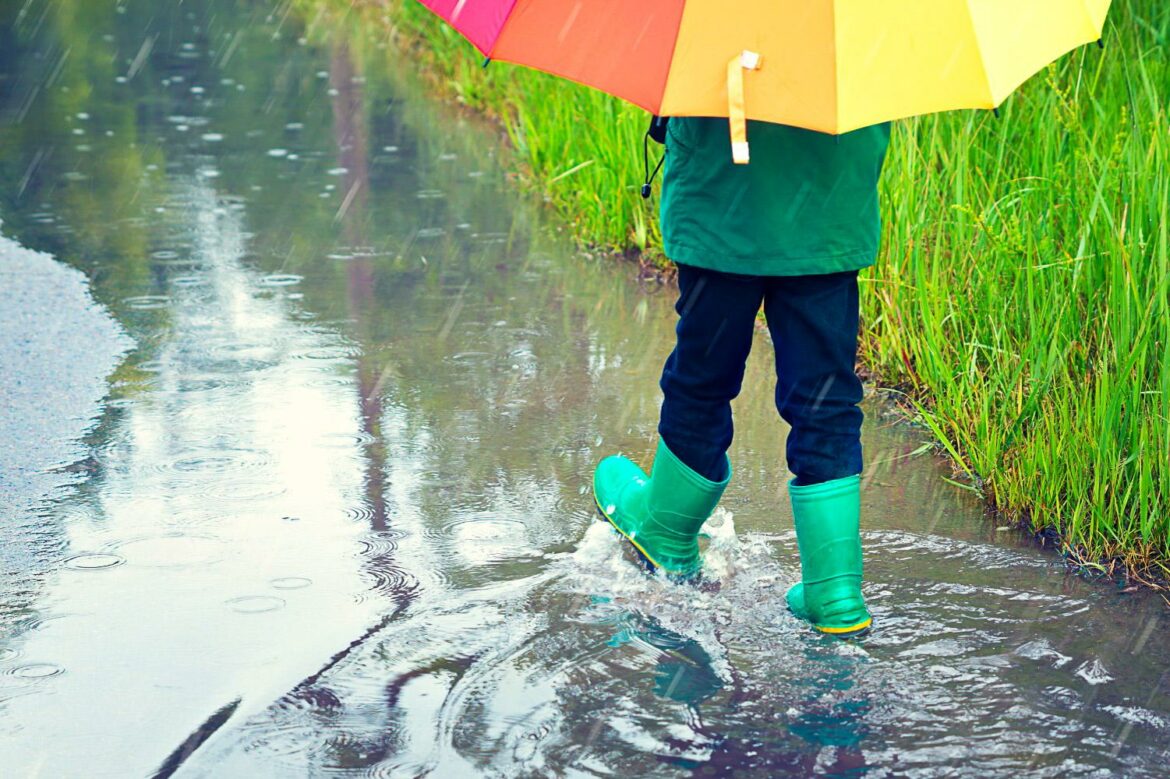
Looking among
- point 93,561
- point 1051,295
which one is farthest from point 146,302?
point 1051,295

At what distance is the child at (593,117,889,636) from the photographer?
3.07 m

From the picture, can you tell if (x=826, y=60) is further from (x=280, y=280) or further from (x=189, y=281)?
(x=189, y=281)

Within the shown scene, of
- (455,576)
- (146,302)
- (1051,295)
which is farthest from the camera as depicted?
(146,302)

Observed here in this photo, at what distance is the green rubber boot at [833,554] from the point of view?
10.6ft

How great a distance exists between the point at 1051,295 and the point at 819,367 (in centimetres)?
112

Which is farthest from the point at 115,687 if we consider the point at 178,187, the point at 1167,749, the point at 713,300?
the point at 178,187

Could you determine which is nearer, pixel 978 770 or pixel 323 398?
pixel 978 770

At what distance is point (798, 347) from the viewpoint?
10.6 ft

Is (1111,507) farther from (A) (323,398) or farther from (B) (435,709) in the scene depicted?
(A) (323,398)

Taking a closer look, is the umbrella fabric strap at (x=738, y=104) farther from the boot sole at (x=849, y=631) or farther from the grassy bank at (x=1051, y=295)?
the grassy bank at (x=1051, y=295)

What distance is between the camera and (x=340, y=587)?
11.6 ft

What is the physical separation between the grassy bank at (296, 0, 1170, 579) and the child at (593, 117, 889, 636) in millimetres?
802

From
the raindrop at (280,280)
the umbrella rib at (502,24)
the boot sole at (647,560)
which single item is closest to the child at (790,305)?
the boot sole at (647,560)

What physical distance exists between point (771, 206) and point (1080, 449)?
4.05ft
